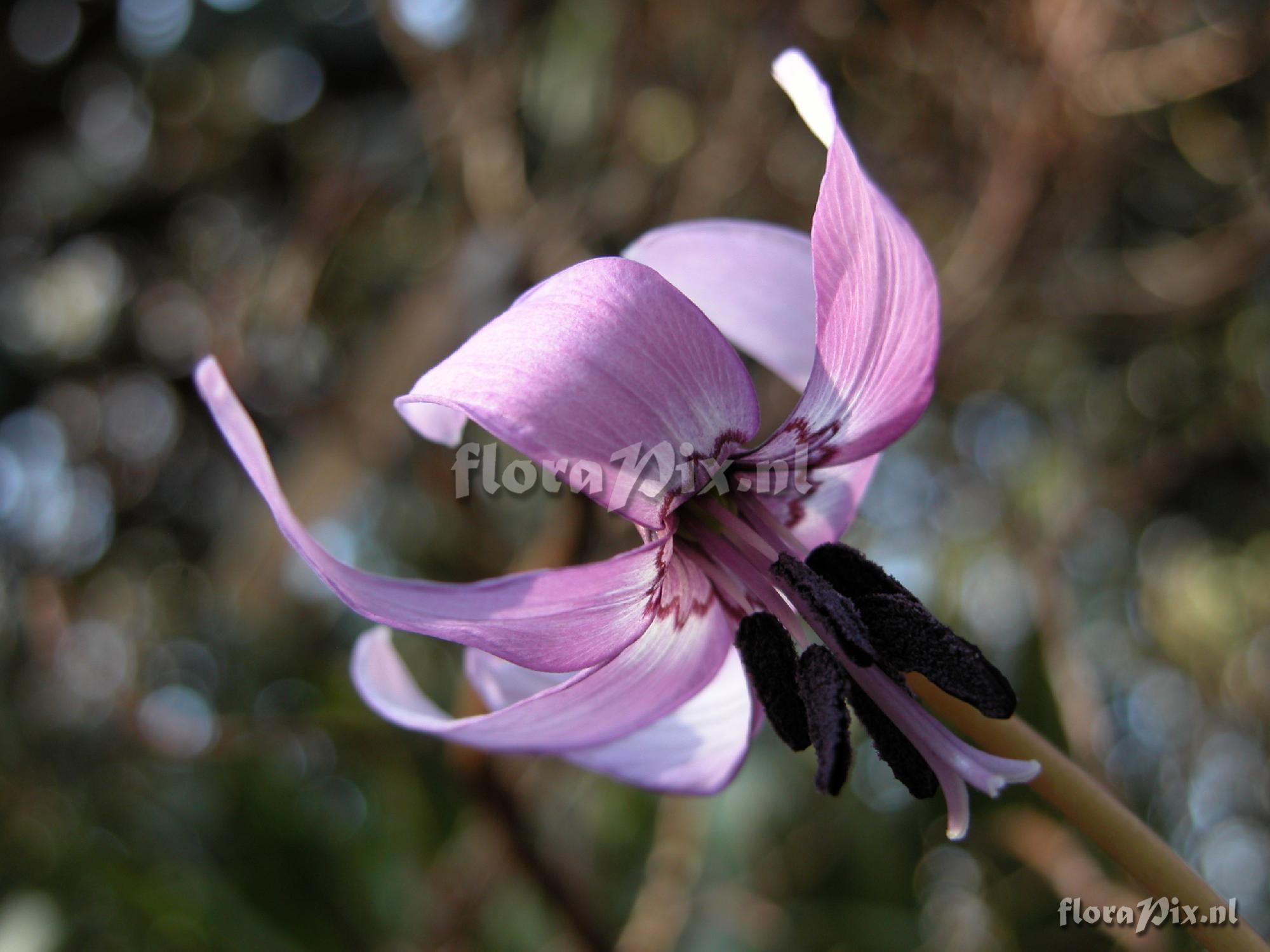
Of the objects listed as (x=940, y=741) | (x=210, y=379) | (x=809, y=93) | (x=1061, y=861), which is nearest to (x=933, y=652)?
(x=940, y=741)

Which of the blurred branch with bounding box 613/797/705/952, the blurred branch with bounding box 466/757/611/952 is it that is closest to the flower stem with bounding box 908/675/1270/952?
the blurred branch with bounding box 466/757/611/952

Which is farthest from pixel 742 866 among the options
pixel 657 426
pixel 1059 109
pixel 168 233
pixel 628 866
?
pixel 168 233

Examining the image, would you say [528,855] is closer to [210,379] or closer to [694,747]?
[694,747]

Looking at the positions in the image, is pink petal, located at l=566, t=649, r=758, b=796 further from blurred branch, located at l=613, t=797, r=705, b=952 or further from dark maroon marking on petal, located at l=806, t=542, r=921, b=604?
blurred branch, located at l=613, t=797, r=705, b=952

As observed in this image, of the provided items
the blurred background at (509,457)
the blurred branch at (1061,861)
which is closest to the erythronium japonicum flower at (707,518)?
the blurred background at (509,457)

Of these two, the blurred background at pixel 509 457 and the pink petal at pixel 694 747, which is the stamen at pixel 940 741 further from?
the blurred background at pixel 509 457

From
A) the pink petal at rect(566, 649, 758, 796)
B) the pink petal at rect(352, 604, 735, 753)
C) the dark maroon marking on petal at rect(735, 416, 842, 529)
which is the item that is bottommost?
the pink petal at rect(566, 649, 758, 796)
